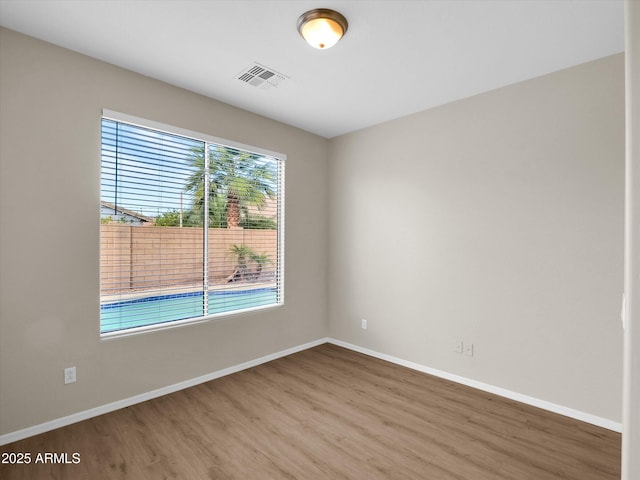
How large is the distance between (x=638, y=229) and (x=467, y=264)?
239 cm

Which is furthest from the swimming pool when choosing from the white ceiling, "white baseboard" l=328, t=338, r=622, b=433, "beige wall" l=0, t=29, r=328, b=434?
the white ceiling

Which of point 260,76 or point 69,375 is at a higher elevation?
point 260,76

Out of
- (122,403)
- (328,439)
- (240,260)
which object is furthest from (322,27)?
(122,403)

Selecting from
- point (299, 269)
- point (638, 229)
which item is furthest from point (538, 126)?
point (299, 269)

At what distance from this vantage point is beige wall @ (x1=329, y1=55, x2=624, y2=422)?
2.47m

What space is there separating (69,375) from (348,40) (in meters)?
3.16

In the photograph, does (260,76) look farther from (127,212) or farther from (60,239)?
(60,239)

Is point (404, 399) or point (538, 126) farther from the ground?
point (538, 126)

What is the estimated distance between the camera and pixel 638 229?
0.86m

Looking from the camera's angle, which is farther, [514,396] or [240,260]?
[240,260]

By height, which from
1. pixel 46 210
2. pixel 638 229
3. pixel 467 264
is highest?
pixel 46 210

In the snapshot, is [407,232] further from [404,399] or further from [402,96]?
[404,399]

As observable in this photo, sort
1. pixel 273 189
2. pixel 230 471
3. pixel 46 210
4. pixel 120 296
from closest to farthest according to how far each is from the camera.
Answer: pixel 230 471 → pixel 46 210 → pixel 120 296 → pixel 273 189

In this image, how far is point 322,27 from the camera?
6.83 feet
